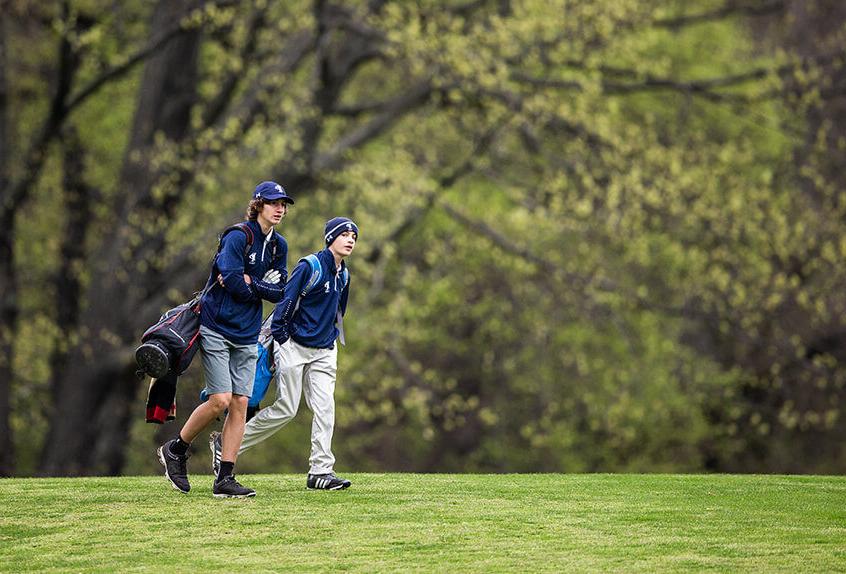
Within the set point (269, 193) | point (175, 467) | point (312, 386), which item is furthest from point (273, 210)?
point (175, 467)

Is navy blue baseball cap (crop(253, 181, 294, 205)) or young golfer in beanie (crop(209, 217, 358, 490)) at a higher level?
navy blue baseball cap (crop(253, 181, 294, 205))

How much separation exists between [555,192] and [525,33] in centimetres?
243

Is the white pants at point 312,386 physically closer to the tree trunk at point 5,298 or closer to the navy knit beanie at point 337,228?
the navy knit beanie at point 337,228

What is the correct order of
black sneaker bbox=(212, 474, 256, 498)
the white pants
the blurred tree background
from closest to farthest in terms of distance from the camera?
black sneaker bbox=(212, 474, 256, 498) < the white pants < the blurred tree background

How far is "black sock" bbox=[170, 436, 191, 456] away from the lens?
31.4ft

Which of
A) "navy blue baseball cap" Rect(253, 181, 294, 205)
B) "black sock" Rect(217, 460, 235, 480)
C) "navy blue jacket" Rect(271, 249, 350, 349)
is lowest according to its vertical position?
"black sock" Rect(217, 460, 235, 480)

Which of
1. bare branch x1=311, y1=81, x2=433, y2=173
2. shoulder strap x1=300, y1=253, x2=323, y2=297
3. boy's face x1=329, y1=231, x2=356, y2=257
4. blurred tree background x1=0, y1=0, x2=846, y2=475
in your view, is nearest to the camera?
shoulder strap x1=300, y1=253, x2=323, y2=297

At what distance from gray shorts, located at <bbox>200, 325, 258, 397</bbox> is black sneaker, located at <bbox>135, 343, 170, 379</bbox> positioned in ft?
0.95

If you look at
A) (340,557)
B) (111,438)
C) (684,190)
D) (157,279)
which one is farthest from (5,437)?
(340,557)

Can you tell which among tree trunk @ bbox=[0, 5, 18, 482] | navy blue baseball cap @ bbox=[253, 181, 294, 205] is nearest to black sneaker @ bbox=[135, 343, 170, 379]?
navy blue baseball cap @ bbox=[253, 181, 294, 205]

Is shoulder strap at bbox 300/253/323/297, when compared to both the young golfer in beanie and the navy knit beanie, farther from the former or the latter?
the navy knit beanie

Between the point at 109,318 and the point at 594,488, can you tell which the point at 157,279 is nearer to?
the point at 109,318

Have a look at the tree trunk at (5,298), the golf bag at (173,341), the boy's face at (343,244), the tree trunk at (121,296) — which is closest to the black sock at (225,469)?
the golf bag at (173,341)

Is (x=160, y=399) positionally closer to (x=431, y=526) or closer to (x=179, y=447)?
(x=179, y=447)
